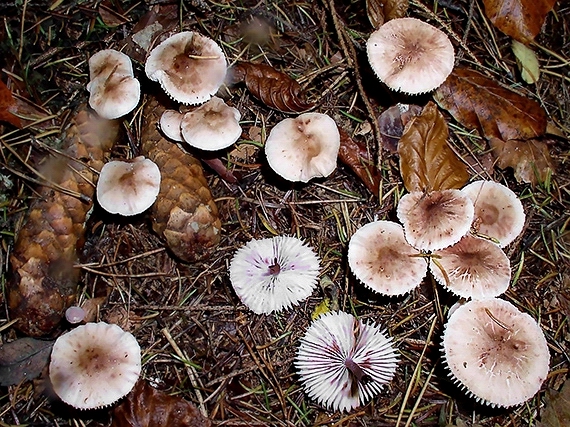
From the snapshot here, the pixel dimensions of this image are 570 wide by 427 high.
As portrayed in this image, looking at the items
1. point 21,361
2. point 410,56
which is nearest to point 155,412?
point 21,361

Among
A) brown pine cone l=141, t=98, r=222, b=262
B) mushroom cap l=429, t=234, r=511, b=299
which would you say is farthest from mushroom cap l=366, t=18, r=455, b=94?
brown pine cone l=141, t=98, r=222, b=262

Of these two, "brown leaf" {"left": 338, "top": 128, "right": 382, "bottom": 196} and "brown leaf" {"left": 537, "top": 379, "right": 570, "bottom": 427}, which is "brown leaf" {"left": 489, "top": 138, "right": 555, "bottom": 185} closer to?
"brown leaf" {"left": 338, "top": 128, "right": 382, "bottom": 196}

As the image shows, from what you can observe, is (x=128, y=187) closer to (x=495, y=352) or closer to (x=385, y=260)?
(x=385, y=260)

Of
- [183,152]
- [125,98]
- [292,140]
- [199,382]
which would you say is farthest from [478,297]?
[125,98]

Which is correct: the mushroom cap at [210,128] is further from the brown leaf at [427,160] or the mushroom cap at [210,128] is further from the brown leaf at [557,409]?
the brown leaf at [557,409]

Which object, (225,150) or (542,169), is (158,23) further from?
(542,169)
